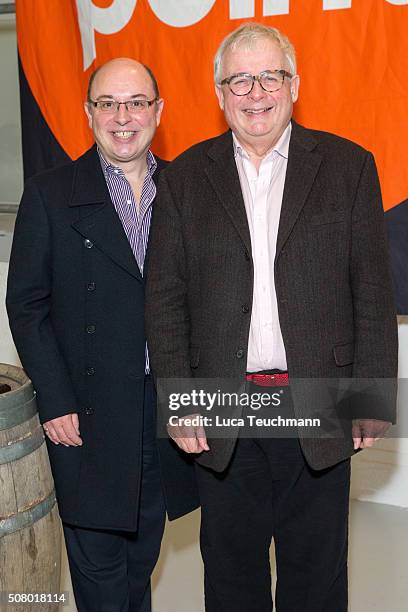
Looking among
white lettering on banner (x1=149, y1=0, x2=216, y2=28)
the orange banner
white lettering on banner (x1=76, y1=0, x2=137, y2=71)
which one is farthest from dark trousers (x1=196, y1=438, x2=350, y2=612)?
white lettering on banner (x1=76, y1=0, x2=137, y2=71)

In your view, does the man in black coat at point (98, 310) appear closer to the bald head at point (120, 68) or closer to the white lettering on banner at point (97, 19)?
the bald head at point (120, 68)

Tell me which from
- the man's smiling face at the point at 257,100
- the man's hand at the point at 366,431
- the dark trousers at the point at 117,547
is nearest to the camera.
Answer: the man's smiling face at the point at 257,100

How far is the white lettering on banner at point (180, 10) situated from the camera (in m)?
2.44

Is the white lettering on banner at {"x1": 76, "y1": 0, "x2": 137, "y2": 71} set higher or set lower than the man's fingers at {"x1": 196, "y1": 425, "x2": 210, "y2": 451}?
higher

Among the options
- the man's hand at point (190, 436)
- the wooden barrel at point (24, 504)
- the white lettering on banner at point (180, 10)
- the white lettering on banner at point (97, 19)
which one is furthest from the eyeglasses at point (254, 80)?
the white lettering on banner at point (97, 19)

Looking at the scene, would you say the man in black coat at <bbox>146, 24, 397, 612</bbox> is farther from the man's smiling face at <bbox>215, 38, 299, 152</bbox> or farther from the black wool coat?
the black wool coat

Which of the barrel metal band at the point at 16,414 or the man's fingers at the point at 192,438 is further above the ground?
the barrel metal band at the point at 16,414

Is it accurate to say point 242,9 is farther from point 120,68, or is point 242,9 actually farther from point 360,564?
point 360,564

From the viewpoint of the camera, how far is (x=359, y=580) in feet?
7.94

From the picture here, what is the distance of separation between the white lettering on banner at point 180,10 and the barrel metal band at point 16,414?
134 centimetres

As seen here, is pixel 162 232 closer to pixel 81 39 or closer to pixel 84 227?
pixel 84 227

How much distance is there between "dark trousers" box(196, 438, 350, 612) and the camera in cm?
164

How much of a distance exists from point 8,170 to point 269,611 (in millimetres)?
2022

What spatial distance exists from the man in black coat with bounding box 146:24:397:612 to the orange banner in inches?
29.2
